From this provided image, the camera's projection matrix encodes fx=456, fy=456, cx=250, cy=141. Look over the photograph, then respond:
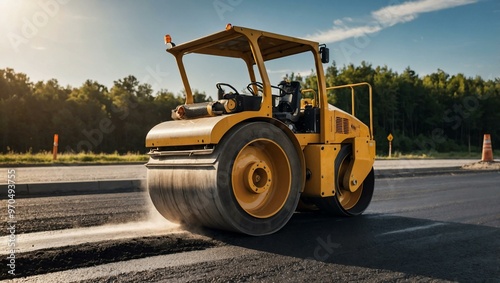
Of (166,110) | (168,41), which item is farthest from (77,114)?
(168,41)

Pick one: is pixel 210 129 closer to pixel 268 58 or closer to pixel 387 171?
pixel 268 58

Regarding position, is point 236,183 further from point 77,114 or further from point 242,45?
point 77,114

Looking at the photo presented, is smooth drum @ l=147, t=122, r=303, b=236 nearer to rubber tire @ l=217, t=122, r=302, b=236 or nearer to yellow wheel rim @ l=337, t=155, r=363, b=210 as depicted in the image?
rubber tire @ l=217, t=122, r=302, b=236

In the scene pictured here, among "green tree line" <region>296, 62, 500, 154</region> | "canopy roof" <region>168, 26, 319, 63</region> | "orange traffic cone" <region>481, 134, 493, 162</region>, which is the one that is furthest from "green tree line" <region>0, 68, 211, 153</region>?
"canopy roof" <region>168, 26, 319, 63</region>

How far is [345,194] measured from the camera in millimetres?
6211

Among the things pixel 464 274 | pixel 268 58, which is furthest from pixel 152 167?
pixel 464 274

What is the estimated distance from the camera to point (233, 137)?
14.5 ft

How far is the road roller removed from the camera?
4398mm

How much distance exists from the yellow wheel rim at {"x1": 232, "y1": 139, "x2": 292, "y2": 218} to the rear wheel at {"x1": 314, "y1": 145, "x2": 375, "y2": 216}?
1025 millimetres

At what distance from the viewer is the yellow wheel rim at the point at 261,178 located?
→ 15.2ft

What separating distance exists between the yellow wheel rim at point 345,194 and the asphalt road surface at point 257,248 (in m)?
0.26

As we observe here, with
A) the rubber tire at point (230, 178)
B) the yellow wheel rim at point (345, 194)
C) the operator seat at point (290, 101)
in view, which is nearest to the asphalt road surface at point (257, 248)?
the rubber tire at point (230, 178)

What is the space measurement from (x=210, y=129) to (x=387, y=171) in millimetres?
11349

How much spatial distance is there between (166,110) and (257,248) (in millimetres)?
57508
